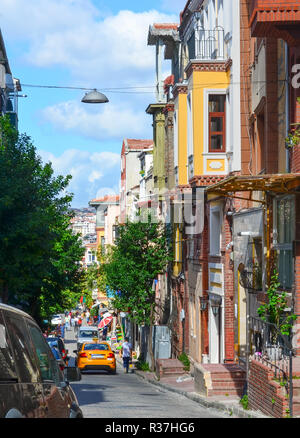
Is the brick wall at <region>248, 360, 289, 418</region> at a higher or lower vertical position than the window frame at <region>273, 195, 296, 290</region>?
lower

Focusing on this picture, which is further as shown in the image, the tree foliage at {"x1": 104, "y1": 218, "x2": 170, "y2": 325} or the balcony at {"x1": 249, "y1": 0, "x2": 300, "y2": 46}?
the tree foliage at {"x1": 104, "y1": 218, "x2": 170, "y2": 325}

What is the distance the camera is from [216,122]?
28375 mm

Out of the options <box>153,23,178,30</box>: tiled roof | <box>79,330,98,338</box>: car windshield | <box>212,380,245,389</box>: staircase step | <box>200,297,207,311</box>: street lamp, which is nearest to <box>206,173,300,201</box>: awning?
<box>212,380,245,389</box>: staircase step

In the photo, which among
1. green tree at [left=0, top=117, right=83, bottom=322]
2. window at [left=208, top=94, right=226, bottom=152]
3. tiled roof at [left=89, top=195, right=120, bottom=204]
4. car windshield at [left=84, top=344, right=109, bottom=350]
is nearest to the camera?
green tree at [left=0, top=117, right=83, bottom=322]

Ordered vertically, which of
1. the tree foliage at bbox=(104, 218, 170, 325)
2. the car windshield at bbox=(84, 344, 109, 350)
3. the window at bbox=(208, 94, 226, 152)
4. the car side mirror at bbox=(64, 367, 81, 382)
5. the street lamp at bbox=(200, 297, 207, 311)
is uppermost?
the window at bbox=(208, 94, 226, 152)

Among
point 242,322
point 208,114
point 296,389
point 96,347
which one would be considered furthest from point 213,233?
point 296,389

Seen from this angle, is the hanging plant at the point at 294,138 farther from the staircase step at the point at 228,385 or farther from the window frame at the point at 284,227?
the staircase step at the point at 228,385

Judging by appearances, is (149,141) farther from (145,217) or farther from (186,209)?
(186,209)

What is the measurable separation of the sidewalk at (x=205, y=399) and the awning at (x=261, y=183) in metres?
4.60

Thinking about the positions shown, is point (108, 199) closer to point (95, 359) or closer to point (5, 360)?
point (95, 359)

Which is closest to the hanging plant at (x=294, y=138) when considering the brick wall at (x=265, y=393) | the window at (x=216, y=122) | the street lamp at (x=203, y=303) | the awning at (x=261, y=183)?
the awning at (x=261, y=183)

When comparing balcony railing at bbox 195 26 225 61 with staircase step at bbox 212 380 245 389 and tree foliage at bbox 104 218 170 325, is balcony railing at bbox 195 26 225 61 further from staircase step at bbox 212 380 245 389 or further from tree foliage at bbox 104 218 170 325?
staircase step at bbox 212 380 245 389

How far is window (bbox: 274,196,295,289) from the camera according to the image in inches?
758

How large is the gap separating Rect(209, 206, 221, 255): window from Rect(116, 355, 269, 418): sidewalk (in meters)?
4.68
